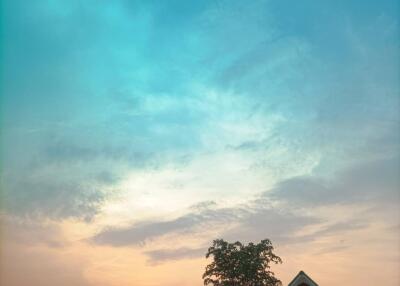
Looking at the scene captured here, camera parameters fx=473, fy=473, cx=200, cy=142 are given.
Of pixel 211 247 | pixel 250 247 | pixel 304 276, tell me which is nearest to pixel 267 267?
pixel 250 247

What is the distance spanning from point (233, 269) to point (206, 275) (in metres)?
3.51

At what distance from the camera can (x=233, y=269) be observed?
56.9m

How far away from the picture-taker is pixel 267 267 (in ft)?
189

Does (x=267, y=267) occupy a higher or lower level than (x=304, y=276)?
higher

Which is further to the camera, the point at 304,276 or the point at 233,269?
the point at 233,269

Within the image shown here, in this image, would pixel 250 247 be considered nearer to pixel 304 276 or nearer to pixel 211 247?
pixel 211 247

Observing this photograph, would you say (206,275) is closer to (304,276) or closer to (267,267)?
(267,267)

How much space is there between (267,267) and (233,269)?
13.8 feet

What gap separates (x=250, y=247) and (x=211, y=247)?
4.86m

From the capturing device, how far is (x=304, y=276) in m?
43.2

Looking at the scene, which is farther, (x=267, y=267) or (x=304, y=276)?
(x=267, y=267)

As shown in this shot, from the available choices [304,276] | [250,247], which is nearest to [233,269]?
[250,247]

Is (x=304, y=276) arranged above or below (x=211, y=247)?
below

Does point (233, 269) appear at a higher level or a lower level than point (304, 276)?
higher
